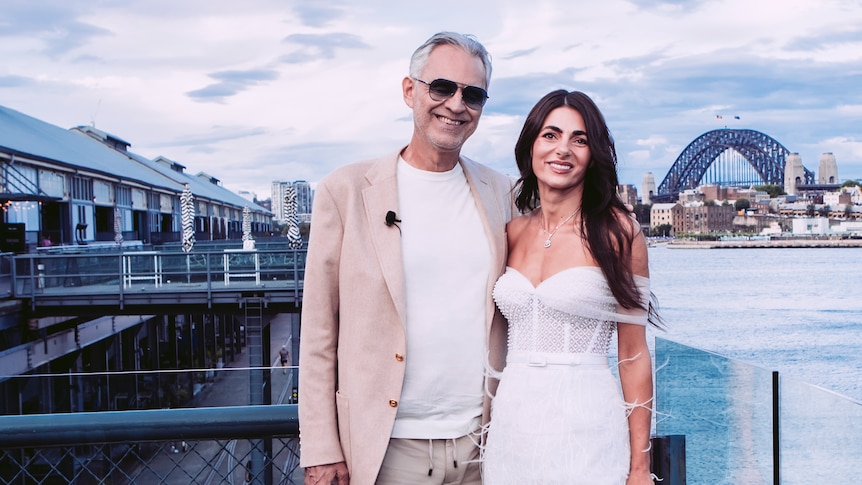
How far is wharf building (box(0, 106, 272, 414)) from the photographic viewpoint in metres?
4.50

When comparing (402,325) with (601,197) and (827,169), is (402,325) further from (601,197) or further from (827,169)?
(827,169)

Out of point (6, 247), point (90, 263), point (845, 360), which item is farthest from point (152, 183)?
point (845, 360)

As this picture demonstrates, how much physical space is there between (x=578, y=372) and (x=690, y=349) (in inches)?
25.6

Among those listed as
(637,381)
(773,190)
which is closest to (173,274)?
(637,381)

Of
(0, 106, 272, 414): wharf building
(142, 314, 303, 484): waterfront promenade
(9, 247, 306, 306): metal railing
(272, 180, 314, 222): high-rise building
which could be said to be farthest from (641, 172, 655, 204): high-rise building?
(142, 314, 303, 484): waterfront promenade

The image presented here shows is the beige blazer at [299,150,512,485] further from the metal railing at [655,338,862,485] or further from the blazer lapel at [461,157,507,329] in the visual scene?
the metal railing at [655,338,862,485]

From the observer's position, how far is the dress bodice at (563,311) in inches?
82.0

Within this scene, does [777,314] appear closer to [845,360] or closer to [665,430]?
[845,360]

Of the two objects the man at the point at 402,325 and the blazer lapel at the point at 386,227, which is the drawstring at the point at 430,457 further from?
the blazer lapel at the point at 386,227

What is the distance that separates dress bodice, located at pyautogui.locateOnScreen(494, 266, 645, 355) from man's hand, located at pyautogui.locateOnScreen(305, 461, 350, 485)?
580mm

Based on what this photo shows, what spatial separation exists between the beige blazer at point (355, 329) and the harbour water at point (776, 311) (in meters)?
18.5

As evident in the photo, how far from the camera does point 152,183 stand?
3394 cm

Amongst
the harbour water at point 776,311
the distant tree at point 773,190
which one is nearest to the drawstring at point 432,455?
the harbour water at point 776,311

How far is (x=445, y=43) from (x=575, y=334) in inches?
34.6
